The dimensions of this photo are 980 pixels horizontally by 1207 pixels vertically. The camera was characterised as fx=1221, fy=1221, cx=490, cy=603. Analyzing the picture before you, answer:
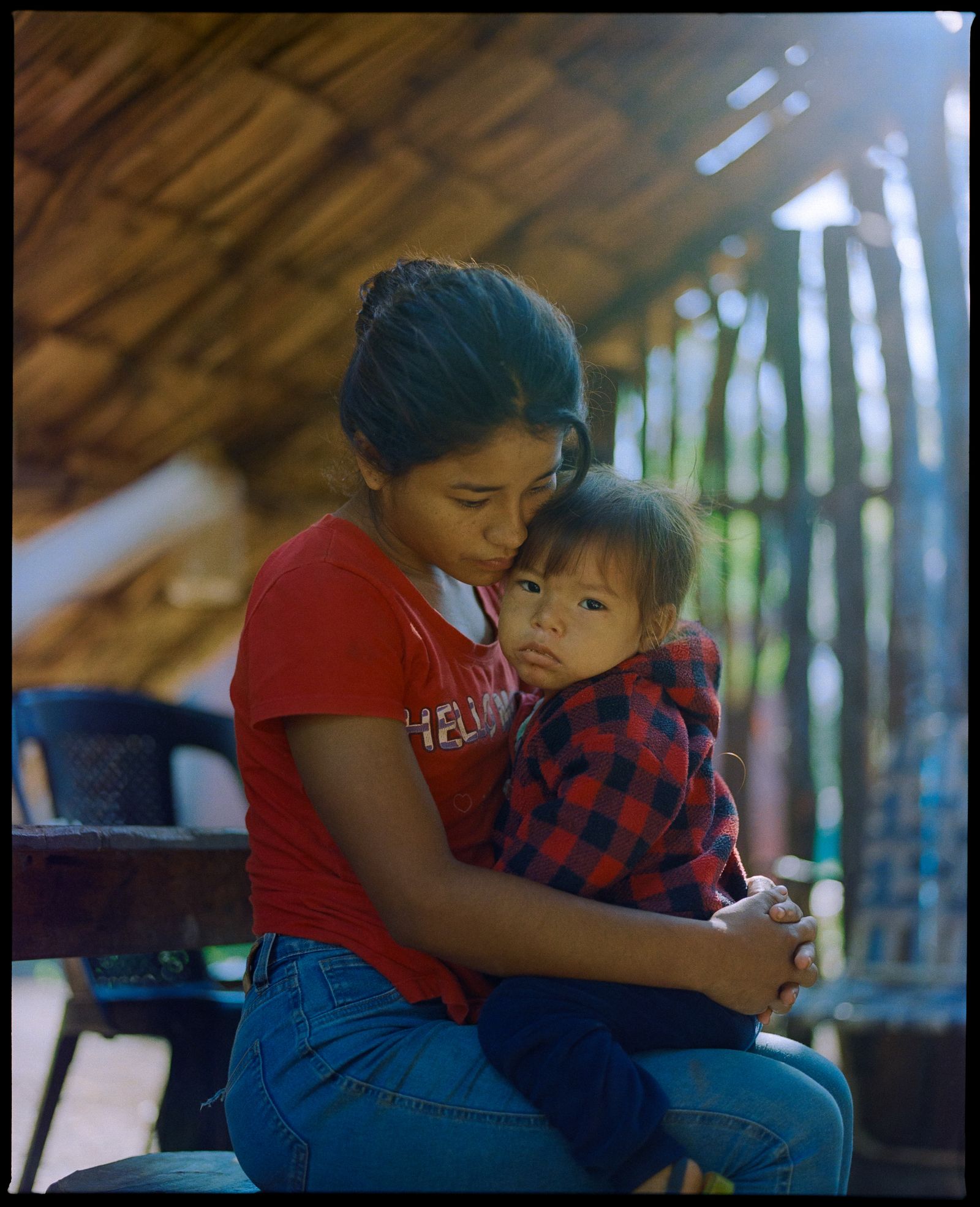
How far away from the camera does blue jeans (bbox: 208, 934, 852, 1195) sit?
1.05 m

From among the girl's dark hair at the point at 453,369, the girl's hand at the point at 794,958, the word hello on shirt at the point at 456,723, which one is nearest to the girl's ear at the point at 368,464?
the girl's dark hair at the point at 453,369

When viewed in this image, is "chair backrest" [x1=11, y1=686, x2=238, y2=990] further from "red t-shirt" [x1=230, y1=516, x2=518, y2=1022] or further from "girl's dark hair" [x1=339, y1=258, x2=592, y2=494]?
"girl's dark hair" [x1=339, y1=258, x2=592, y2=494]

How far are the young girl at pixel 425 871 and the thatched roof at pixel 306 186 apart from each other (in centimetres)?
163

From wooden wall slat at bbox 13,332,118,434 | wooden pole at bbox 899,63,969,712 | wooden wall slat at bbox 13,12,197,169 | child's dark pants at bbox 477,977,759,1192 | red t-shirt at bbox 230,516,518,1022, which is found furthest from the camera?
wooden pole at bbox 899,63,969,712

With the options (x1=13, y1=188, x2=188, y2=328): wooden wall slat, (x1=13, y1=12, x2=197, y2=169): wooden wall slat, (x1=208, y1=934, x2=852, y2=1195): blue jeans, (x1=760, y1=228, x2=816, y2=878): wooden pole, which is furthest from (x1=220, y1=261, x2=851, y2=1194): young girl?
(x1=760, y1=228, x2=816, y2=878): wooden pole

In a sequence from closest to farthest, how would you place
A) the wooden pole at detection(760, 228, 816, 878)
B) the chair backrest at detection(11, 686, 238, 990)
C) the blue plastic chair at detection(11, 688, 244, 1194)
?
1. the blue plastic chair at detection(11, 688, 244, 1194)
2. the chair backrest at detection(11, 686, 238, 990)
3. the wooden pole at detection(760, 228, 816, 878)

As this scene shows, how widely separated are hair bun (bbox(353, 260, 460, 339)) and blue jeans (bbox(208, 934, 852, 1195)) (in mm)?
636

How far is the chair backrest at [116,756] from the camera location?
1939mm

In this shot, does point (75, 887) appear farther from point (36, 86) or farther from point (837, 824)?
point (837, 824)

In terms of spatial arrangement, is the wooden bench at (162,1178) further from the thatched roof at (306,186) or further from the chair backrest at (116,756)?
the thatched roof at (306,186)

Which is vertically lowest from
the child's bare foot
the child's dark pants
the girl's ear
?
the child's bare foot

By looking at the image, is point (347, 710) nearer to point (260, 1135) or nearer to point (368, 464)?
point (368, 464)

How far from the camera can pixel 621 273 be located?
13.2 ft

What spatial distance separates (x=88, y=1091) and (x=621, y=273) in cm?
297
